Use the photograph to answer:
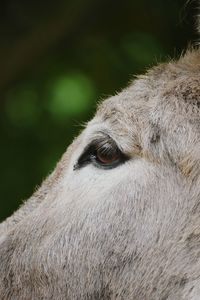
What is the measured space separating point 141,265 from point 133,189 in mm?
379

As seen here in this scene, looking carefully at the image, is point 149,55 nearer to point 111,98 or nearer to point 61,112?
point 61,112

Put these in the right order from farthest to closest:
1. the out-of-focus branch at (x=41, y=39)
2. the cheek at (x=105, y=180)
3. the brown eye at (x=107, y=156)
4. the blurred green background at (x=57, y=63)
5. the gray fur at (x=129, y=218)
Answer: the out-of-focus branch at (x=41, y=39) → the blurred green background at (x=57, y=63) → the brown eye at (x=107, y=156) → the cheek at (x=105, y=180) → the gray fur at (x=129, y=218)

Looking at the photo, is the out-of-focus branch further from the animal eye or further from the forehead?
the animal eye

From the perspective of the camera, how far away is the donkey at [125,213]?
171 inches

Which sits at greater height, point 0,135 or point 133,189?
point 133,189

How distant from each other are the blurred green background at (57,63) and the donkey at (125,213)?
4.38 m

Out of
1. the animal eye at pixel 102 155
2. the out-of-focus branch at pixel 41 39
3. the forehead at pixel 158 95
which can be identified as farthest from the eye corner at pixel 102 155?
the out-of-focus branch at pixel 41 39

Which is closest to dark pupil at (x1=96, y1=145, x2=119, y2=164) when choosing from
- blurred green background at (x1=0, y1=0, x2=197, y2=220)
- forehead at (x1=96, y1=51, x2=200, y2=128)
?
forehead at (x1=96, y1=51, x2=200, y2=128)

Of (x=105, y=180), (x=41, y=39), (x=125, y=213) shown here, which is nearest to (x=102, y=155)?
(x=105, y=180)

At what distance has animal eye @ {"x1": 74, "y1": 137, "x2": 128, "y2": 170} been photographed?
4.61 metres

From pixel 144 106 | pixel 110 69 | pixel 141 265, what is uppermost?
pixel 144 106

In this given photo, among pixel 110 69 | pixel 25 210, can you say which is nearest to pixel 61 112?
pixel 110 69

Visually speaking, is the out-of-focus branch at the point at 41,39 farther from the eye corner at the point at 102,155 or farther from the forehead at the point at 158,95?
the eye corner at the point at 102,155

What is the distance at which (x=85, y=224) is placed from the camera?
4570mm
